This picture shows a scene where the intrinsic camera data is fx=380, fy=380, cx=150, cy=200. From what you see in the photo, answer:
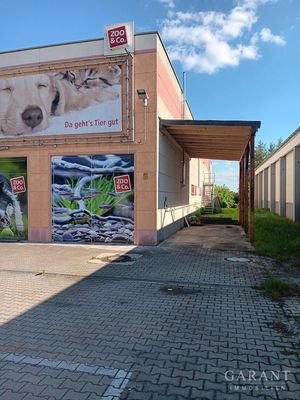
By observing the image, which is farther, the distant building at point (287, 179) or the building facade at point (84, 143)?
the distant building at point (287, 179)

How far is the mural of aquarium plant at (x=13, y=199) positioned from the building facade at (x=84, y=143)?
35 mm

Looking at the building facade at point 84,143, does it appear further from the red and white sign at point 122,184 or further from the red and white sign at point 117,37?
the red and white sign at point 117,37

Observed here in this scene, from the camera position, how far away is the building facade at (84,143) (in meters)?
11.9

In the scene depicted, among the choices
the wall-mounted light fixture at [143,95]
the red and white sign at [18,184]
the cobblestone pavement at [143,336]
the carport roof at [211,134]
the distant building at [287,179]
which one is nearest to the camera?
the cobblestone pavement at [143,336]

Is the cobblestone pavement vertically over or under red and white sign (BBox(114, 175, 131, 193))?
under

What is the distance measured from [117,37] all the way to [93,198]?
5123 millimetres

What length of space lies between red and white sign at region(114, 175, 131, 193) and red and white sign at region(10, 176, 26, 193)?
3471 millimetres

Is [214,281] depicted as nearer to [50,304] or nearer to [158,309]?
[158,309]

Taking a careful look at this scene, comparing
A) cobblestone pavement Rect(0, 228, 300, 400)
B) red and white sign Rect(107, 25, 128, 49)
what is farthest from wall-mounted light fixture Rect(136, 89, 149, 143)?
cobblestone pavement Rect(0, 228, 300, 400)

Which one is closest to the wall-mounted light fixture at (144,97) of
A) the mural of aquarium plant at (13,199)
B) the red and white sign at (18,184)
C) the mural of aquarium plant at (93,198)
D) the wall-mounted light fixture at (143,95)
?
the wall-mounted light fixture at (143,95)

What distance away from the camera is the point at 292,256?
982 centimetres

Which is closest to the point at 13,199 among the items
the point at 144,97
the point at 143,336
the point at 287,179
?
the point at 144,97

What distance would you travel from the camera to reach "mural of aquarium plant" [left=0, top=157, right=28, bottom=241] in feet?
43.4

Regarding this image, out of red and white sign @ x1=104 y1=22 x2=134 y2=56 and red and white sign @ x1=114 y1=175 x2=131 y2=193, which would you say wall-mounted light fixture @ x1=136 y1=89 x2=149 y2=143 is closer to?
red and white sign @ x1=114 y1=175 x2=131 y2=193
